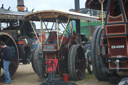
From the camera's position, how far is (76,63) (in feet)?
23.8

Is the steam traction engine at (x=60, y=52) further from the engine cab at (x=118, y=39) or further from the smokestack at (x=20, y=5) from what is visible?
the smokestack at (x=20, y=5)

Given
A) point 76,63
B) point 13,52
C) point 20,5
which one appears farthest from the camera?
point 20,5

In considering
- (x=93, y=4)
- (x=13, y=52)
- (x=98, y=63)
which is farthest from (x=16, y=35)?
(x=98, y=63)

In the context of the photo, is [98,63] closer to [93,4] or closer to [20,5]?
[93,4]

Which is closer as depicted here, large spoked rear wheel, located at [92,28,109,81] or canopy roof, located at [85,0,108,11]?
large spoked rear wheel, located at [92,28,109,81]

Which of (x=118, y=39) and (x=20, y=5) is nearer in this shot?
(x=118, y=39)

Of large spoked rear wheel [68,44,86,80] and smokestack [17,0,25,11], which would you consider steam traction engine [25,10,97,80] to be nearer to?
large spoked rear wheel [68,44,86,80]

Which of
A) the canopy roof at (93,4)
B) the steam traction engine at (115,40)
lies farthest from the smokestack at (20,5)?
the steam traction engine at (115,40)

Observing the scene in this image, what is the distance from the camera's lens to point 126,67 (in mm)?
5141

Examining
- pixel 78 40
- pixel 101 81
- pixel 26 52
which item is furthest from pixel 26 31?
pixel 101 81

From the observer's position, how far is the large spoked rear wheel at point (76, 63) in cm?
682

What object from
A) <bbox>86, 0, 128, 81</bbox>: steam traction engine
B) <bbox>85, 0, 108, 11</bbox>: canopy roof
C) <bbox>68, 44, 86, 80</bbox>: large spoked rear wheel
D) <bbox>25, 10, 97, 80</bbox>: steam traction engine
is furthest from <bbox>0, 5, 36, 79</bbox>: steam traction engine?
<bbox>86, 0, 128, 81</bbox>: steam traction engine

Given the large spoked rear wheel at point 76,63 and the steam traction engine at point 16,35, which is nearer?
the large spoked rear wheel at point 76,63

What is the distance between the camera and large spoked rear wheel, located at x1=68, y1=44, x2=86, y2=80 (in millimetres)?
6817
